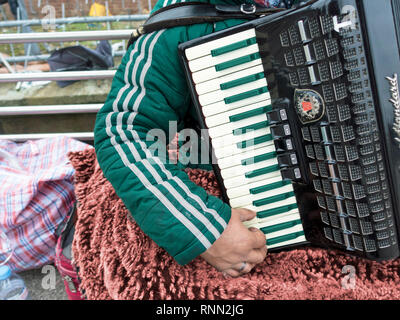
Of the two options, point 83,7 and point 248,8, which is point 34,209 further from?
point 83,7

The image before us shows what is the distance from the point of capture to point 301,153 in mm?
857

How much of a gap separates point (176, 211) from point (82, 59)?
2005 millimetres

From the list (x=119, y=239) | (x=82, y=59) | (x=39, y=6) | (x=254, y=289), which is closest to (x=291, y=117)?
(x=254, y=289)

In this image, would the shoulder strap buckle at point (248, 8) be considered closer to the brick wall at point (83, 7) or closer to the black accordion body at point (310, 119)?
the black accordion body at point (310, 119)

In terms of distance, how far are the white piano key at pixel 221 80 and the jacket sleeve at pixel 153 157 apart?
0.08 meters

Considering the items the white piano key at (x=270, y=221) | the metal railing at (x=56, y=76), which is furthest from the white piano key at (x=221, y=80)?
the metal railing at (x=56, y=76)

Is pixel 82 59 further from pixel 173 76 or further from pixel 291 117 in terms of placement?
pixel 291 117

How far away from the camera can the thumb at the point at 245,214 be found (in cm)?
91

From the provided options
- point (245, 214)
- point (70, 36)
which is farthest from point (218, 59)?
point (70, 36)

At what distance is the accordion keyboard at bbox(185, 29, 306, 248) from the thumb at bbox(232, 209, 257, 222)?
0.06ft

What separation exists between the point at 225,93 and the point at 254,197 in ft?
0.86

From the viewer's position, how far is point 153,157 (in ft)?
2.88

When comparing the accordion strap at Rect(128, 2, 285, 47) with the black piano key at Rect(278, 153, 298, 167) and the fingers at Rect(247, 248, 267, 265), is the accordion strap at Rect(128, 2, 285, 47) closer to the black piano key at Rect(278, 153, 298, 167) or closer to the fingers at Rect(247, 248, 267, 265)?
the black piano key at Rect(278, 153, 298, 167)

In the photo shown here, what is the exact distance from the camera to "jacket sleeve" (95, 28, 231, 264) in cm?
84
